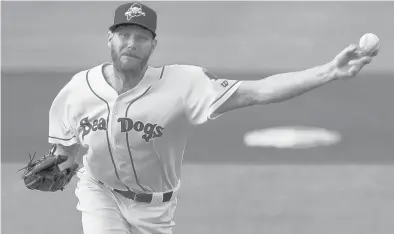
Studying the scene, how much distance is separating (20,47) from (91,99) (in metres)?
6.46

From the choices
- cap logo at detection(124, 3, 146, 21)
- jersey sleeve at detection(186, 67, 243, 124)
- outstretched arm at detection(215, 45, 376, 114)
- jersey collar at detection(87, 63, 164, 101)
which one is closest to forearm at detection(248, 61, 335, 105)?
outstretched arm at detection(215, 45, 376, 114)

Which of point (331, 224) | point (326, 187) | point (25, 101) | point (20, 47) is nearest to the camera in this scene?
point (331, 224)

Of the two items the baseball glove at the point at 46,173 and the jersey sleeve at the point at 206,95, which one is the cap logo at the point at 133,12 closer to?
the jersey sleeve at the point at 206,95

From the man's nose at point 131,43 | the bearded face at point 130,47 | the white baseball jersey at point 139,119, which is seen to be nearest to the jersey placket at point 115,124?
the white baseball jersey at point 139,119

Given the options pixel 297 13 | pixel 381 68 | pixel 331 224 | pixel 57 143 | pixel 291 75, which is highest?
pixel 297 13

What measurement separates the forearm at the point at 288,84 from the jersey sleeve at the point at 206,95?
0.10 metres

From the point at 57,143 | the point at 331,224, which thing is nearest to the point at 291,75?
the point at 57,143

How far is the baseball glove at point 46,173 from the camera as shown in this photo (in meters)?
4.45

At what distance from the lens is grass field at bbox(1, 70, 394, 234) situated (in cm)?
706

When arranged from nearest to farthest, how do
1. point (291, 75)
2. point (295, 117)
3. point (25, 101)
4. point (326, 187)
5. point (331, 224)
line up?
1. point (291, 75)
2. point (331, 224)
3. point (326, 187)
4. point (295, 117)
5. point (25, 101)

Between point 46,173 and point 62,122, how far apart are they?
0.29 meters

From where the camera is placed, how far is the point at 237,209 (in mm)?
7250

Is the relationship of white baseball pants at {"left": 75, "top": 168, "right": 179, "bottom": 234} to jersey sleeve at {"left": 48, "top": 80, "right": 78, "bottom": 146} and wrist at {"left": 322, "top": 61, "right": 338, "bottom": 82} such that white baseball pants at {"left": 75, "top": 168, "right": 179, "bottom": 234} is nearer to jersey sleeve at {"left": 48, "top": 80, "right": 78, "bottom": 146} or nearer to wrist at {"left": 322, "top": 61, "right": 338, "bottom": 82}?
jersey sleeve at {"left": 48, "top": 80, "right": 78, "bottom": 146}

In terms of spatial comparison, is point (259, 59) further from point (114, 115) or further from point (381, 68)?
point (114, 115)
